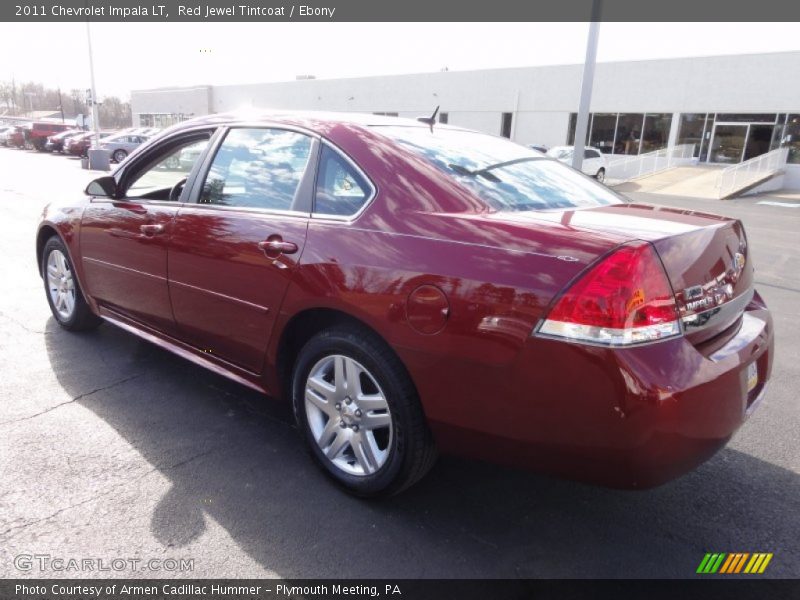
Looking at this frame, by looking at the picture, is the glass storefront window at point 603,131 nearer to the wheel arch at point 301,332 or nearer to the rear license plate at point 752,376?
the rear license plate at point 752,376

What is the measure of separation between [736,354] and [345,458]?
1.69 metres

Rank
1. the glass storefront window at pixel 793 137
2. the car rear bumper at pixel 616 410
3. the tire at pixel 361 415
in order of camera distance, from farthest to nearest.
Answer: the glass storefront window at pixel 793 137 < the tire at pixel 361 415 < the car rear bumper at pixel 616 410

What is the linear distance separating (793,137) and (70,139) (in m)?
35.7

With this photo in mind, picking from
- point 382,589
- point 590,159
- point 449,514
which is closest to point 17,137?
point 590,159

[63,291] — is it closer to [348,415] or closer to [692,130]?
[348,415]

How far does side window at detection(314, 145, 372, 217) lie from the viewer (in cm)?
260

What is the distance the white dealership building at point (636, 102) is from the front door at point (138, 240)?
86.8 ft

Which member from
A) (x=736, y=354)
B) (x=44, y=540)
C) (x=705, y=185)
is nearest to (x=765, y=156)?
(x=705, y=185)

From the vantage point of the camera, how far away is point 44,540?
233 centimetres

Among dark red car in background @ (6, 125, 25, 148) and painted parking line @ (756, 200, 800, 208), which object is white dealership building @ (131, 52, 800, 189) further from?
dark red car in background @ (6, 125, 25, 148)

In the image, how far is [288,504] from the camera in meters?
2.60

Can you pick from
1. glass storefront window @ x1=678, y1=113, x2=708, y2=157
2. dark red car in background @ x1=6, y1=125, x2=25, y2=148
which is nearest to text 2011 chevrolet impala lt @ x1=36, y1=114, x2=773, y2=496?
glass storefront window @ x1=678, y1=113, x2=708, y2=157

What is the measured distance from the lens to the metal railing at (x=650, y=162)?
2853cm

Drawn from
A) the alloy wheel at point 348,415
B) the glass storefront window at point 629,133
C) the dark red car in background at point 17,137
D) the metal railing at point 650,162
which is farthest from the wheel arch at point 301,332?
the dark red car in background at point 17,137
